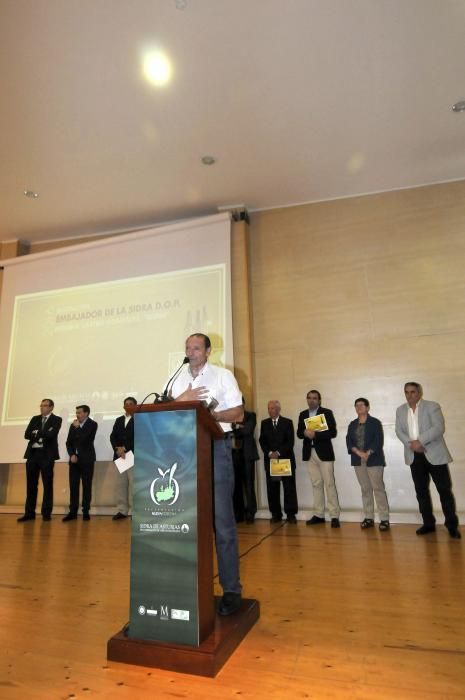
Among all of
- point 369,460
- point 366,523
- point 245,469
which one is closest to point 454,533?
point 366,523

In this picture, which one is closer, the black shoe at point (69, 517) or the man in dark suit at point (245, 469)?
the man in dark suit at point (245, 469)

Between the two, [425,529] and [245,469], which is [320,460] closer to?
[245,469]

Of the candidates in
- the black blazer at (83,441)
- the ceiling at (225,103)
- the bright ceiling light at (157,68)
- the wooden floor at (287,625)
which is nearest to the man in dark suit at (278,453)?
the wooden floor at (287,625)

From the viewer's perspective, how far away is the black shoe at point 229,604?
2006 mm

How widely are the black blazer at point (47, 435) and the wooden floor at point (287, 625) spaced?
1.97m

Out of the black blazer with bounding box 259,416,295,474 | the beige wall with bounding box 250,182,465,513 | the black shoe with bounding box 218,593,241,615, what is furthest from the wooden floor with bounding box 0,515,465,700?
the beige wall with bounding box 250,182,465,513

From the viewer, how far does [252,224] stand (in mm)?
6660

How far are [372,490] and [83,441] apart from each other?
361 cm

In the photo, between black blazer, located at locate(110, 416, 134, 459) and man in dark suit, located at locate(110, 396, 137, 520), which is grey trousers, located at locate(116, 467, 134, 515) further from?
black blazer, located at locate(110, 416, 134, 459)

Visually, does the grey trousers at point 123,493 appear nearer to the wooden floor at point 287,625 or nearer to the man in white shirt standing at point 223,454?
the wooden floor at point 287,625

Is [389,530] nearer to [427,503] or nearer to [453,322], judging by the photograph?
[427,503]

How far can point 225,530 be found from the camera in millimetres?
2068

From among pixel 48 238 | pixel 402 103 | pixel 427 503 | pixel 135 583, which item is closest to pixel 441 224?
pixel 402 103

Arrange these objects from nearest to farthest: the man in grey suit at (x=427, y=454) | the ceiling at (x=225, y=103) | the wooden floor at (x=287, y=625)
→ the wooden floor at (x=287, y=625), the ceiling at (x=225, y=103), the man in grey suit at (x=427, y=454)
